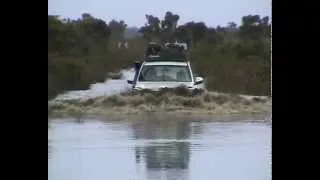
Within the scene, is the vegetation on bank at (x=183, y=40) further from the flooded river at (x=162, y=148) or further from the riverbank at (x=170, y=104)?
the flooded river at (x=162, y=148)

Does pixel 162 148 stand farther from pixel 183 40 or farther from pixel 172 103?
pixel 183 40

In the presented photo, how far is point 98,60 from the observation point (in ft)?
9.48

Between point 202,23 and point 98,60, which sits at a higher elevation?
point 202,23

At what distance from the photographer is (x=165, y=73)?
120 inches

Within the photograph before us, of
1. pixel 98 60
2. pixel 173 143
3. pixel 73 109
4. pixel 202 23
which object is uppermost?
pixel 202 23

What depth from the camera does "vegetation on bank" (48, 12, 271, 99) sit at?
2.81 meters

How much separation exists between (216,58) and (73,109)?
0.87 m

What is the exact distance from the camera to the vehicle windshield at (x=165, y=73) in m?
2.83

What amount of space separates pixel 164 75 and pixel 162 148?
461 millimetres
